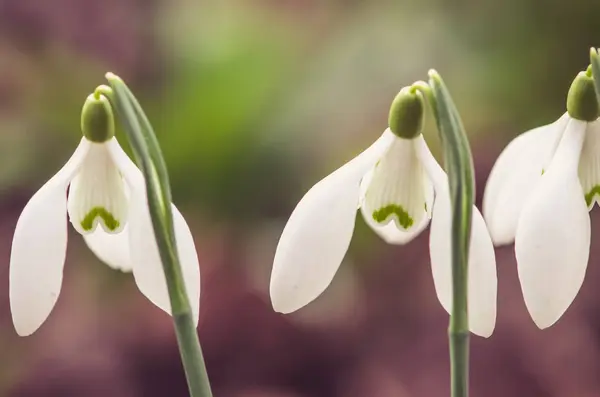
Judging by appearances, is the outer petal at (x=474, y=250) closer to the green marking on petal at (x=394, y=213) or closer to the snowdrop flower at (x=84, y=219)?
the green marking on petal at (x=394, y=213)

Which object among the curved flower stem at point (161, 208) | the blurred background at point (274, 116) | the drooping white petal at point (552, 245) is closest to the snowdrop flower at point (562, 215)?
the drooping white petal at point (552, 245)

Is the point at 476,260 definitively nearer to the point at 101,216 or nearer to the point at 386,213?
the point at 386,213

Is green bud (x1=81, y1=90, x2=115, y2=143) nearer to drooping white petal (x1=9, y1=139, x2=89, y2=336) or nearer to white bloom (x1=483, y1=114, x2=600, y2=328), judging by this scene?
drooping white petal (x1=9, y1=139, x2=89, y2=336)

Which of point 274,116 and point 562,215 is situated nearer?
point 562,215

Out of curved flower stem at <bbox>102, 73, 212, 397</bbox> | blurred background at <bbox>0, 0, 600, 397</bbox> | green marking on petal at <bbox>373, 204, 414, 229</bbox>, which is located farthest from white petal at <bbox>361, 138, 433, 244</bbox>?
blurred background at <bbox>0, 0, 600, 397</bbox>

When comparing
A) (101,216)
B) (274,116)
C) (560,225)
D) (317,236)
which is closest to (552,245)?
(560,225)

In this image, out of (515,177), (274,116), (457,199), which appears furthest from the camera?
(274,116)
